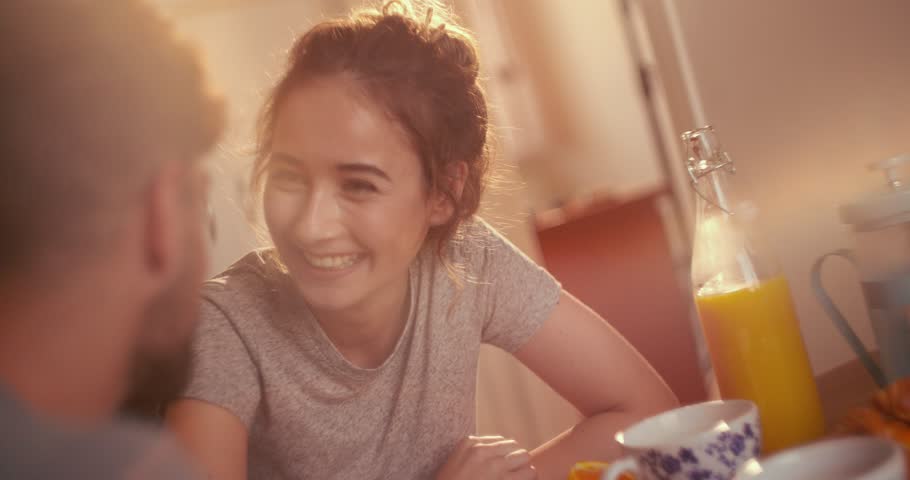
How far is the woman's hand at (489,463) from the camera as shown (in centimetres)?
47

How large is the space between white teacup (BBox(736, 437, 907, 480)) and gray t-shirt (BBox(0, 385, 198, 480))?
18cm

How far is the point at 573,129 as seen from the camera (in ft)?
7.85

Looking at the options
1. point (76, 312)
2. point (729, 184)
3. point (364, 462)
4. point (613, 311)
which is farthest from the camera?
point (613, 311)

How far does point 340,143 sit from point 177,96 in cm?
29

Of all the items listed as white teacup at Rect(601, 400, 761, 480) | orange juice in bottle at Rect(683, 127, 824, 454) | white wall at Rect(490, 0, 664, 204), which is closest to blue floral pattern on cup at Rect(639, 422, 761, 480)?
white teacup at Rect(601, 400, 761, 480)

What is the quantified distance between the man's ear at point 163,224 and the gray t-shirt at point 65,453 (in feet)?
0.10

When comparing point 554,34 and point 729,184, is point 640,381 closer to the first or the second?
point 729,184

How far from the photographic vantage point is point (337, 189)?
44cm

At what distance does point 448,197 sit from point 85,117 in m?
0.39

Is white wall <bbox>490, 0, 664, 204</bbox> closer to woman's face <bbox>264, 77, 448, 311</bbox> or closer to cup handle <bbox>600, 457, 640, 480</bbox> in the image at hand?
woman's face <bbox>264, 77, 448, 311</bbox>

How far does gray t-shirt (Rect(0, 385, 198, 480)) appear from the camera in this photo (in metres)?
0.13

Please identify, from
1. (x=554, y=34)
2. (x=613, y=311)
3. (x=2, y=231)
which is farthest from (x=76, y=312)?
(x=554, y=34)

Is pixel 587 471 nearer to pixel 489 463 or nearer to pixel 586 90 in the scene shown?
pixel 489 463

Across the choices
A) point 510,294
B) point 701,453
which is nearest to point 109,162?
point 701,453
